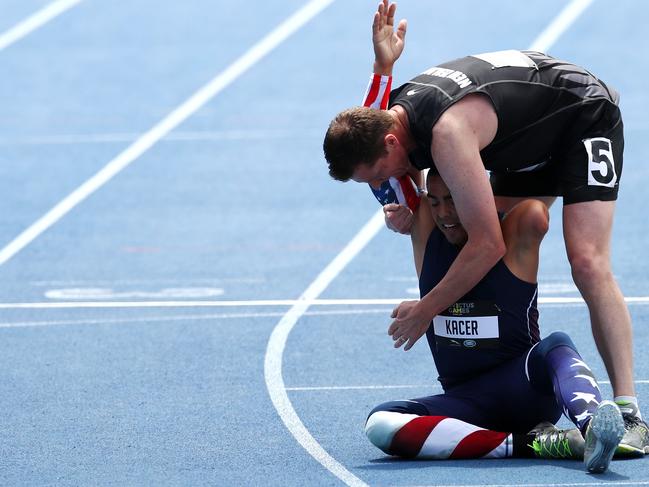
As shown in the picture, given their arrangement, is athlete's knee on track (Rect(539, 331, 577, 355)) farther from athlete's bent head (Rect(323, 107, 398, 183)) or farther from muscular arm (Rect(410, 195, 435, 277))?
athlete's bent head (Rect(323, 107, 398, 183))

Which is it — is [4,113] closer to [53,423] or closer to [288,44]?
[288,44]

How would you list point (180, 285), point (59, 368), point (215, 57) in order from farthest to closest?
point (215, 57), point (180, 285), point (59, 368)

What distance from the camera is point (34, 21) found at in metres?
17.1

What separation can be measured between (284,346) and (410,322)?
218 centimetres

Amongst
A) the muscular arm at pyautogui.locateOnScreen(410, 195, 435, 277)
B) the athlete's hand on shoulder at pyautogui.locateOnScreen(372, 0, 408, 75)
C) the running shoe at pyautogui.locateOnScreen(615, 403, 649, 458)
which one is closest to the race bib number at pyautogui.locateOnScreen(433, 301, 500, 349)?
the muscular arm at pyautogui.locateOnScreen(410, 195, 435, 277)

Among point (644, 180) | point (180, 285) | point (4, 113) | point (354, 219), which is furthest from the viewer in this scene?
point (4, 113)

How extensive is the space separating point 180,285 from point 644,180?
433cm

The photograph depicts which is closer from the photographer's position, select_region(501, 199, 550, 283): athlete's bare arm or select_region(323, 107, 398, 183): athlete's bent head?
select_region(323, 107, 398, 183): athlete's bent head

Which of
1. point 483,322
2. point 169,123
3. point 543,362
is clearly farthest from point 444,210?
point 169,123

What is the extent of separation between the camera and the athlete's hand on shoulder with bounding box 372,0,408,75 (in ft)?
19.5

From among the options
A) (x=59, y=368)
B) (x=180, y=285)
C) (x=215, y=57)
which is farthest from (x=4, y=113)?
(x=59, y=368)

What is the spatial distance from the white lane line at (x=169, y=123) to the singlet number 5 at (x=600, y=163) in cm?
513

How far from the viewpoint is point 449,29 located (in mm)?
15625

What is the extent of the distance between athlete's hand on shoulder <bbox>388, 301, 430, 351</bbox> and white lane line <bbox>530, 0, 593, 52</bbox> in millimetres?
9319
